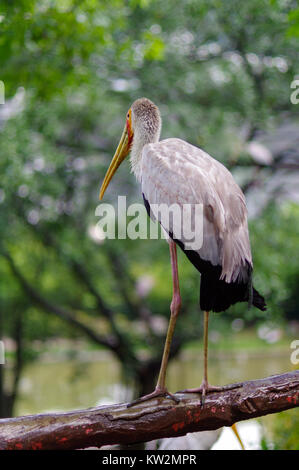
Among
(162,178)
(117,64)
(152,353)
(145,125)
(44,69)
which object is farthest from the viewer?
(152,353)

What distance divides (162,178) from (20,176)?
2518 millimetres

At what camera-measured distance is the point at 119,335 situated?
5312 millimetres

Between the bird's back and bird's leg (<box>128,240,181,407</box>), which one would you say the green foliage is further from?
the bird's back

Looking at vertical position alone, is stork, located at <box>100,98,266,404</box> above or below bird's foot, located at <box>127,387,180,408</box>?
above

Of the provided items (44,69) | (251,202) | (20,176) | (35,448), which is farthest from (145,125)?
(251,202)

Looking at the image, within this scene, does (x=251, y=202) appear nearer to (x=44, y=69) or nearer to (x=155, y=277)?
(x=155, y=277)

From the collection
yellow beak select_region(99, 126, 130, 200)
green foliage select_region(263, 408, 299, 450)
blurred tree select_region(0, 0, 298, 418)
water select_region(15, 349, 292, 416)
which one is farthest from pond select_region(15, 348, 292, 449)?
yellow beak select_region(99, 126, 130, 200)

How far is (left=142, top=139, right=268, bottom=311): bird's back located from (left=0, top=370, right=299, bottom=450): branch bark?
0.25m

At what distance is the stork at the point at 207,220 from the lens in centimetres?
150

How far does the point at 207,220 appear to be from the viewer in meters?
1.50

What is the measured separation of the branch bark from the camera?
142 centimetres

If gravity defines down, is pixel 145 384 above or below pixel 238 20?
below

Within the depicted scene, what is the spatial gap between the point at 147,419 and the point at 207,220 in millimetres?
532

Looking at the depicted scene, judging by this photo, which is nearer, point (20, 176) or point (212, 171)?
point (212, 171)
